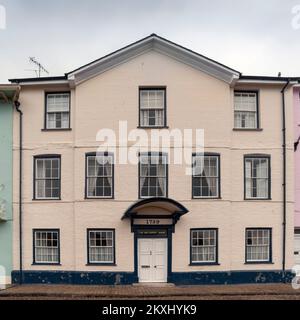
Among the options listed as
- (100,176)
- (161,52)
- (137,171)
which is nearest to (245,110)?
(161,52)

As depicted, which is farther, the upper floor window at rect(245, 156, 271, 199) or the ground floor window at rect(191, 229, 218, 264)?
the upper floor window at rect(245, 156, 271, 199)

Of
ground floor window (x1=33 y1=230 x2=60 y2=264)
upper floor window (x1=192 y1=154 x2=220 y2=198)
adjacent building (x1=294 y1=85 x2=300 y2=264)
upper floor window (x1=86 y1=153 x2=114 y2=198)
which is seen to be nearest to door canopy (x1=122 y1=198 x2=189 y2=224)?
upper floor window (x1=192 y1=154 x2=220 y2=198)

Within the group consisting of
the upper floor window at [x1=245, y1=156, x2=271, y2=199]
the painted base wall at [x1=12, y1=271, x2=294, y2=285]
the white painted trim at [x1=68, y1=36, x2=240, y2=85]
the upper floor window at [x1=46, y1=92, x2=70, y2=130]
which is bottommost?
the painted base wall at [x1=12, y1=271, x2=294, y2=285]

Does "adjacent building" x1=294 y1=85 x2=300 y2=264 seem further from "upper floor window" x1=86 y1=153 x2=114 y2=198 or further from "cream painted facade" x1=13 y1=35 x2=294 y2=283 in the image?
"upper floor window" x1=86 y1=153 x2=114 y2=198

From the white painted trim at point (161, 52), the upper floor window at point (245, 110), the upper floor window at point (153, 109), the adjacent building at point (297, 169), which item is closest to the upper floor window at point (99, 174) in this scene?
the upper floor window at point (153, 109)

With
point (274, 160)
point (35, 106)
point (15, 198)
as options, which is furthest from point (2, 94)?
point (274, 160)

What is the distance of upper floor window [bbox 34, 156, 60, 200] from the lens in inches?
749

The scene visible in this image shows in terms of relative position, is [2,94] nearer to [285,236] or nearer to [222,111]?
[222,111]

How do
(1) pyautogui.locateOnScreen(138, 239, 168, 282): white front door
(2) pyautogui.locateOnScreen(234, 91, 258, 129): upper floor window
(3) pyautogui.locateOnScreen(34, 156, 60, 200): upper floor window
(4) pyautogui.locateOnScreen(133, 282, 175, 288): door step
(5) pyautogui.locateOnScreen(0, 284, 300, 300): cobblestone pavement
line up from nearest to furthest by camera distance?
(5) pyautogui.locateOnScreen(0, 284, 300, 300): cobblestone pavement, (4) pyautogui.locateOnScreen(133, 282, 175, 288): door step, (1) pyautogui.locateOnScreen(138, 239, 168, 282): white front door, (3) pyautogui.locateOnScreen(34, 156, 60, 200): upper floor window, (2) pyautogui.locateOnScreen(234, 91, 258, 129): upper floor window

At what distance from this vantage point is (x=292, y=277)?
19.0 m

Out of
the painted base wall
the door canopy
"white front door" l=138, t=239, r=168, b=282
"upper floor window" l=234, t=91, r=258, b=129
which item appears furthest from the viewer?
"upper floor window" l=234, t=91, r=258, b=129

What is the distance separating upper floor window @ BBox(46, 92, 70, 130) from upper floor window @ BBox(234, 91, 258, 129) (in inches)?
296

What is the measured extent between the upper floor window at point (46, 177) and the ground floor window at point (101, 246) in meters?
2.37

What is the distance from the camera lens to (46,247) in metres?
18.8
